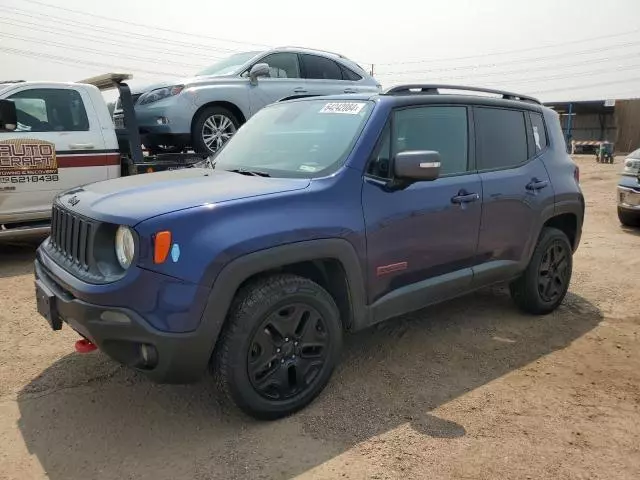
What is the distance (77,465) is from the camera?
2.64 m

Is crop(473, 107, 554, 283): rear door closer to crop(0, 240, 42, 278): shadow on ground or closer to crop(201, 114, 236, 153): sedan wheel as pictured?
crop(201, 114, 236, 153): sedan wheel

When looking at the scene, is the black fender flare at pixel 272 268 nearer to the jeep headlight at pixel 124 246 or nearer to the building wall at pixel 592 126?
the jeep headlight at pixel 124 246

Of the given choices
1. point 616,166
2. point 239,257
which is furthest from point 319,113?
point 616,166

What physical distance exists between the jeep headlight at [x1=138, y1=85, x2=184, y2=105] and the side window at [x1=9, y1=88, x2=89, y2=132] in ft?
3.50

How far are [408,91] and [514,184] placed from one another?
3.64ft

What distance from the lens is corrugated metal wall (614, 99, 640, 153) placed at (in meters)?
27.4

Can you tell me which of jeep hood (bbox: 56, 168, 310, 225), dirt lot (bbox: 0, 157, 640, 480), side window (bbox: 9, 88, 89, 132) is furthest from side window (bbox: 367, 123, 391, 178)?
side window (bbox: 9, 88, 89, 132)

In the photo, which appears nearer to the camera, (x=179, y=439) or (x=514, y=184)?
(x=179, y=439)

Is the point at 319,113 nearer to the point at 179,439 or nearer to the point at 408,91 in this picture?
the point at 408,91

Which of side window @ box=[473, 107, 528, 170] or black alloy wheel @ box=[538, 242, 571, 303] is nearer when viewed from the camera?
side window @ box=[473, 107, 528, 170]

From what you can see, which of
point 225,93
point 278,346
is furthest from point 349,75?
point 278,346

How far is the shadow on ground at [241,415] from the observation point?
268 centimetres

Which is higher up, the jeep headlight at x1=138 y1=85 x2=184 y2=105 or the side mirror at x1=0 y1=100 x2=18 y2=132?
the jeep headlight at x1=138 y1=85 x2=184 y2=105

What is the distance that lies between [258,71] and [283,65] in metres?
0.70
